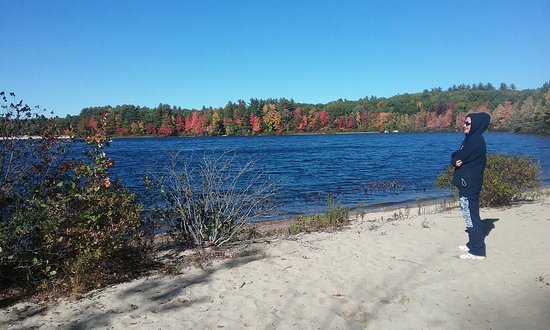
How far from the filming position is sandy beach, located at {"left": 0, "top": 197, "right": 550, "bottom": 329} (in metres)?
4.38

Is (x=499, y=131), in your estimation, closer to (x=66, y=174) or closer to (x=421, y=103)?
(x=421, y=103)

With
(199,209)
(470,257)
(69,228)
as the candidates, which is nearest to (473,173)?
(470,257)

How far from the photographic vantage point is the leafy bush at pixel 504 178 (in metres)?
10.6

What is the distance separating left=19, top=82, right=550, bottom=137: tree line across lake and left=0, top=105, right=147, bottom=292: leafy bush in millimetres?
88578

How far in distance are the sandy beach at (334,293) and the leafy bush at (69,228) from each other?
432mm

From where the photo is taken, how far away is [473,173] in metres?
6.31

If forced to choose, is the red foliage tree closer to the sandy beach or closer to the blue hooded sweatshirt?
the sandy beach

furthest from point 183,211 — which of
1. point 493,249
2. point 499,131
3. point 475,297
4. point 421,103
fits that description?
point 421,103

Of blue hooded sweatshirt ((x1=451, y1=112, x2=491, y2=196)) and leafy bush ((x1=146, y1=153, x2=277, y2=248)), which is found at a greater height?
blue hooded sweatshirt ((x1=451, y1=112, x2=491, y2=196))

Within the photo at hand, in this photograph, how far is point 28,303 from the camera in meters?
Result: 4.81

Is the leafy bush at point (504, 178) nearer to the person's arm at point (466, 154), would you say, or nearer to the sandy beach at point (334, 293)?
the sandy beach at point (334, 293)

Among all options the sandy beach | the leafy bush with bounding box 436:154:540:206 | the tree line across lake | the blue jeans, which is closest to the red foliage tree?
the tree line across lake

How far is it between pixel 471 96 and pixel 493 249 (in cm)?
15244

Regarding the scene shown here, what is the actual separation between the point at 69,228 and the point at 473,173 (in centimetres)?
559
